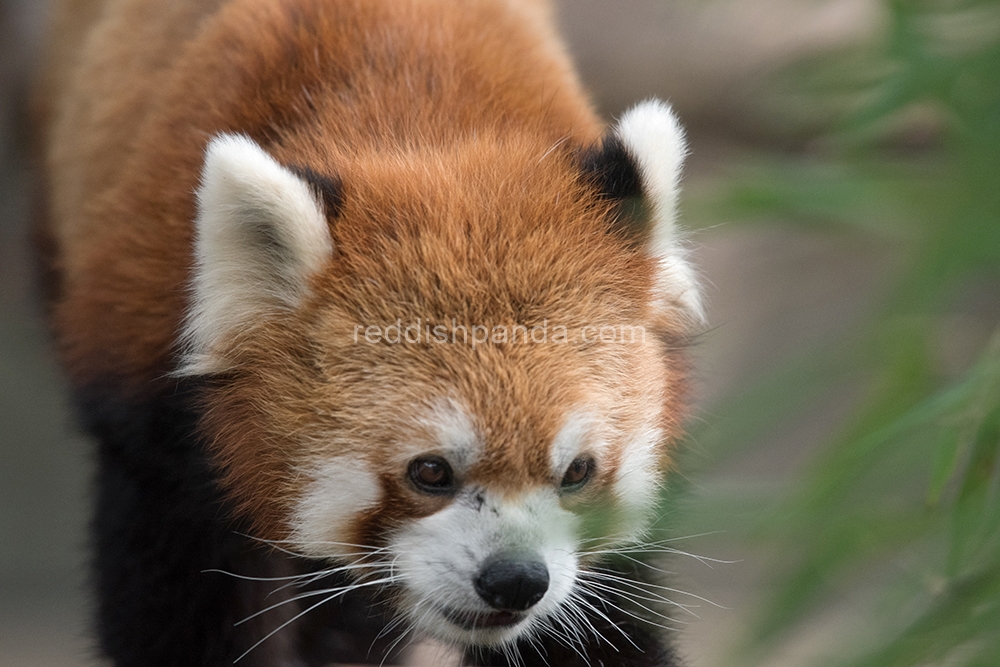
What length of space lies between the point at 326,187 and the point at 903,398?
4.40 feet

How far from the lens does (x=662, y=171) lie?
7.41ft

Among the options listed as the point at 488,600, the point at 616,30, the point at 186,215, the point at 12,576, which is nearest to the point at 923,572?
the point at 488,600

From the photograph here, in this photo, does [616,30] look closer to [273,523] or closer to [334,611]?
[334,611]

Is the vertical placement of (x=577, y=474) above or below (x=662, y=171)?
below

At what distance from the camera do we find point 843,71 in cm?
119

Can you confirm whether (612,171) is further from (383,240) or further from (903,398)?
(903,398)

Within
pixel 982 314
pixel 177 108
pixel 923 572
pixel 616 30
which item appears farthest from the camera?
pixel 616 30

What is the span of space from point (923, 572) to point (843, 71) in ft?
1.96

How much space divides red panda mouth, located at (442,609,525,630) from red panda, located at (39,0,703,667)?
0.6 inches

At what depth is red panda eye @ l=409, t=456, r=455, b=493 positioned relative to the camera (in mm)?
2082

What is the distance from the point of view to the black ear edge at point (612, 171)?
229 cm

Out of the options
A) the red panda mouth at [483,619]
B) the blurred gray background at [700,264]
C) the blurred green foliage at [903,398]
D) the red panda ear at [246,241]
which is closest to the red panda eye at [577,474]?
the red panda mouth at [483,619]

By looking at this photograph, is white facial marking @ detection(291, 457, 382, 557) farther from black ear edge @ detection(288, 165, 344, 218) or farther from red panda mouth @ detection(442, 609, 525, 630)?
black ear edge @ detection(288, 165, 344, 218)

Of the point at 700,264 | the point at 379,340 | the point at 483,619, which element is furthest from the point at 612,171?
the point at 700,264
